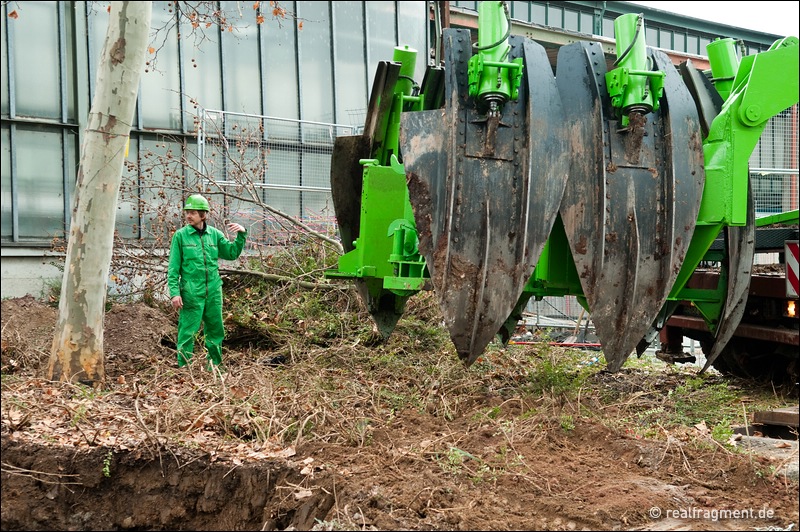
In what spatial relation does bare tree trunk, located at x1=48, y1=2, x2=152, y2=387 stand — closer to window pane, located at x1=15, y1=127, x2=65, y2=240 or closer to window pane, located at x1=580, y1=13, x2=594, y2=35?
window pane, located at x1=15, y1=127, x2=65, y2=240

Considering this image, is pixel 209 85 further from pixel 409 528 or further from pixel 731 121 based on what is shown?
pixel 409 528

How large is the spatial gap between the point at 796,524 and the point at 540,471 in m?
1.21

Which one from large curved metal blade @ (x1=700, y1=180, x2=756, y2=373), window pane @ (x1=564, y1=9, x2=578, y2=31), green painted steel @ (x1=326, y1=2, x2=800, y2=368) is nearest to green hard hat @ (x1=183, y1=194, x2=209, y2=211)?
green painted steel @ (x1=326, y1=2, x2=800, y2=368)

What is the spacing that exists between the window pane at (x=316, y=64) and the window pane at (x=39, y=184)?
419 cm

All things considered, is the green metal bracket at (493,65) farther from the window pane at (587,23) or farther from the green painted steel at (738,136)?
the window pane at (587,23)

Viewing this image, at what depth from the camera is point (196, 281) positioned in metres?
7.58

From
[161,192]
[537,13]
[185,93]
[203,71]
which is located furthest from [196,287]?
[537,13]

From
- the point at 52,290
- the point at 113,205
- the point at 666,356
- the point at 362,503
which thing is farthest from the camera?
the point at 52,290

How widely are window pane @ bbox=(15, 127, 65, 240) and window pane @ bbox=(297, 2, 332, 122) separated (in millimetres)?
4191

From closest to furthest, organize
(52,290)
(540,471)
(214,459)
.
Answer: (540,471) < (214,459) < (52,290)

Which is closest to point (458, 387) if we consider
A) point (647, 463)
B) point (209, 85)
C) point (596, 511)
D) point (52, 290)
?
point (647, 463)

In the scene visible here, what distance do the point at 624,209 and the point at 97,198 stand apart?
3858mm

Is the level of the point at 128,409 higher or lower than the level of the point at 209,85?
lower

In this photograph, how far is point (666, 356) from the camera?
8203 millimetres
